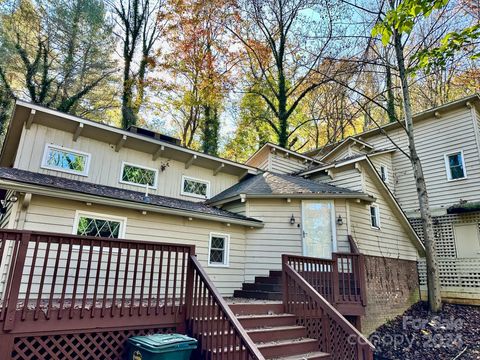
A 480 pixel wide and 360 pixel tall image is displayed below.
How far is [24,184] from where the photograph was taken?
606 cm

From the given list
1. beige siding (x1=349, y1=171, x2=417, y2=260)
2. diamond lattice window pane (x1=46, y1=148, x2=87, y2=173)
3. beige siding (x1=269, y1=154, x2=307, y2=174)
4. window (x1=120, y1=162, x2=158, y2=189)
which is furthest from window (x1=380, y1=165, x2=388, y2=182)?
diamond lattice window pane (x1=46, y1=148, x2=87, y2=173)

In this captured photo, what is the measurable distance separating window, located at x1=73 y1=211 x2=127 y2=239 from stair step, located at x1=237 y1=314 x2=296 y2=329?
3.60 metres

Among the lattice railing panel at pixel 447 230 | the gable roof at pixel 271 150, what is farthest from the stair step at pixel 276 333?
the lattice railing panel at pixel 447 230

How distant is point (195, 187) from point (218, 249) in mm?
3113

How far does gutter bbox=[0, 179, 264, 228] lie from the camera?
604cm

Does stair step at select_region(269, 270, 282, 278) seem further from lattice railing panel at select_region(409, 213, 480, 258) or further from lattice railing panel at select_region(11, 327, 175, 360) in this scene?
lattice railing panel at select_region(409, 213, 480, 258)

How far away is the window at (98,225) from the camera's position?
7.05m

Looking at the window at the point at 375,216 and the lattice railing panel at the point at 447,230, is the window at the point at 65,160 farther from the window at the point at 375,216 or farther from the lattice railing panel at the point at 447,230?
the lattice railing panel at the point at 447,230

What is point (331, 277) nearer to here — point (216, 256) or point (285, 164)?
point (216, 256)

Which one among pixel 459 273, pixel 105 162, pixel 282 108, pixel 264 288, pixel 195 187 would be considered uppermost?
pixel 282 108

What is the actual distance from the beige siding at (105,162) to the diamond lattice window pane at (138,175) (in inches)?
6.8

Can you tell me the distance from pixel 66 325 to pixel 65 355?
0.34m

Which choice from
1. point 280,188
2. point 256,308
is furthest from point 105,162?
point 256,308

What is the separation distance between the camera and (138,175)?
10.2 m
